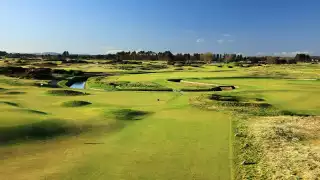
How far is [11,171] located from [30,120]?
365 inches

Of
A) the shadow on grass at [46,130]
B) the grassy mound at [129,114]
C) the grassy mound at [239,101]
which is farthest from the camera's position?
the grassy mound at [239,101]

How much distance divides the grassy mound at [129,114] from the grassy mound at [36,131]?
4.87 metres

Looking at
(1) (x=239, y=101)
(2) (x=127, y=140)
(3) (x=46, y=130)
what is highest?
(3) (x=46, y=130)

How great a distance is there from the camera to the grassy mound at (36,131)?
20.4m

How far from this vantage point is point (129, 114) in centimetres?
2889

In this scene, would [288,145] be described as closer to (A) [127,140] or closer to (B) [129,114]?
(A) [127,140]

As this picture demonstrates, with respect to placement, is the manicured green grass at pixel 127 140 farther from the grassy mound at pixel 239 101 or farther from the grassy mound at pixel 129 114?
the grassy mound at pixel 239 101

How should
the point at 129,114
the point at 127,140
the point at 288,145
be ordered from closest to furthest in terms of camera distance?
1. the point at 288,145
2. the point at 127,140
3. the point at 129,114

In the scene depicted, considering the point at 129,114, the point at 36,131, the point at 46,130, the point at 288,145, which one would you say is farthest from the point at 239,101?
the point at 36,131

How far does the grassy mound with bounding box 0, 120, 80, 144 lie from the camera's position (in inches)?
802

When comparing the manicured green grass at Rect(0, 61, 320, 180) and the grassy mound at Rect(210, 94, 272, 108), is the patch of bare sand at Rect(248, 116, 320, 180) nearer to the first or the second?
the manicured green grass at Rect(0, 61, 320, 180)

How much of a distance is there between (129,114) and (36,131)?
28.8 feet

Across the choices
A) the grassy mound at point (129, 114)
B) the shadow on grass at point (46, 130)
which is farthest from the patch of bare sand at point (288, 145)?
the shadow on grass at point (46, 130)

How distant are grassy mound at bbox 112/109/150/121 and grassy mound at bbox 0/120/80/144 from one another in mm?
4874
